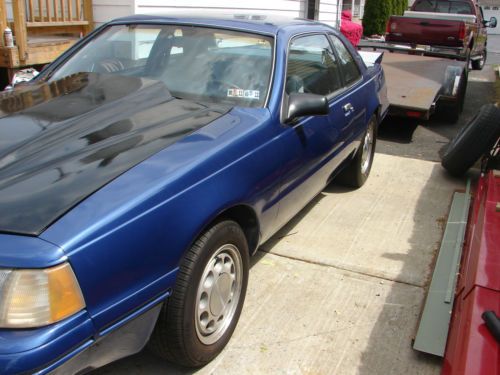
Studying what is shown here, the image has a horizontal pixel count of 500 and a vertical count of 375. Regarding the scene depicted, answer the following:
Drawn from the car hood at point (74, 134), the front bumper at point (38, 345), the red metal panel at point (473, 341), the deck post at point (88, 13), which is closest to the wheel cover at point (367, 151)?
the car hood at point (74, 134)

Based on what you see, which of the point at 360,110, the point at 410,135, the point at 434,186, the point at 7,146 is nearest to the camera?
the point at 7,146

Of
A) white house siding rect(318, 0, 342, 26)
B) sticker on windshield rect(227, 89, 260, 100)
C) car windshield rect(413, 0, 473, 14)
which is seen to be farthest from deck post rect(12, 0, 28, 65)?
car windshield rect(413, 0, 473, 14)

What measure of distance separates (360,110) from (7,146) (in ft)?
10.1

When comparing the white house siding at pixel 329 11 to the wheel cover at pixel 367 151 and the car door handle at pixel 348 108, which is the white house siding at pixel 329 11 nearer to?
the wheel cover at pixel 367 151

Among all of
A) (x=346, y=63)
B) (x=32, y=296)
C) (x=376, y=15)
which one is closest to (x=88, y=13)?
(x=346, y=63)

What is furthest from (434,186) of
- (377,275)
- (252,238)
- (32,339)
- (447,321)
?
(32,339)

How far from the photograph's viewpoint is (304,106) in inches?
127

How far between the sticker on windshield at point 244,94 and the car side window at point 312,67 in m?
0.29

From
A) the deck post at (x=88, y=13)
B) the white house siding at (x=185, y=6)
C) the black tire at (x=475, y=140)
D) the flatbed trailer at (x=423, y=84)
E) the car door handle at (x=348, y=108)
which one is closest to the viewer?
the car door handle at (x=348, y=108)

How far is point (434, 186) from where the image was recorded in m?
5.55

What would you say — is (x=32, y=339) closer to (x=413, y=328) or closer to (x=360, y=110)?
(x=413, y=328)

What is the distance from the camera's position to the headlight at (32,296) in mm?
1776

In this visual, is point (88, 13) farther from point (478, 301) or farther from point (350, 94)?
point (478, 301)

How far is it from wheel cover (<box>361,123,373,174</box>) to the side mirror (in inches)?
80.0
